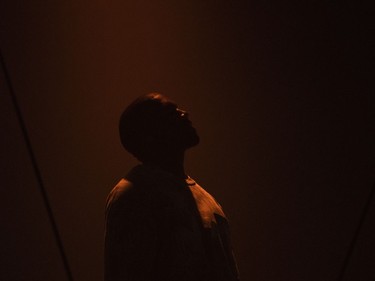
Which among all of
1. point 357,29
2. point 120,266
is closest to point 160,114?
point 120,266

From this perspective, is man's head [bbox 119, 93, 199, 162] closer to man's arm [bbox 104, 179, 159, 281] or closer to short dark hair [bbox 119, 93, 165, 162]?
short dark hair [bbox 119, 93, 165, 162]

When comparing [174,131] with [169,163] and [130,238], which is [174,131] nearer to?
[169,163]

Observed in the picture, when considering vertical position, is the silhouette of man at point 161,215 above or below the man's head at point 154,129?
below

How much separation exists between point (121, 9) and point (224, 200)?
2.64 ft

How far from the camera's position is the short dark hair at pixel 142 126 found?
1523 mm

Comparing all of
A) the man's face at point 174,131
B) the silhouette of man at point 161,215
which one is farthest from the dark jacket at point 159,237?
the man's face at point 174,131

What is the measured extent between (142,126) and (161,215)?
24 centimetres

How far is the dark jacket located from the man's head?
0.09m

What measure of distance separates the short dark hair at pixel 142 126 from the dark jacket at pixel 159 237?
9cm

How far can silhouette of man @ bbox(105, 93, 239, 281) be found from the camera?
137 centimetres

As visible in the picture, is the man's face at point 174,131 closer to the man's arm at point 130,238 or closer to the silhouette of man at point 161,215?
the silhouette of man at point 161,215

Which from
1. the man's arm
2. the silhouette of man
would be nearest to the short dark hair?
the silhouette of man

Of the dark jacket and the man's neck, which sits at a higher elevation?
the man's neck

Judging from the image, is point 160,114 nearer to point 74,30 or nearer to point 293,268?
point 74,30
